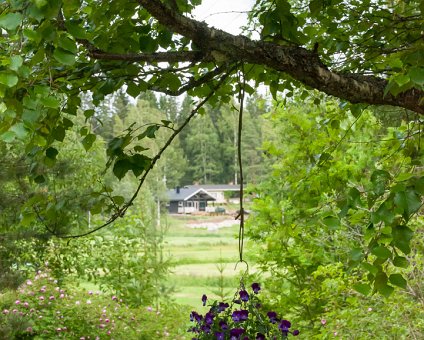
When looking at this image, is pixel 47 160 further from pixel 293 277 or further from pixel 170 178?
pixel 170 178

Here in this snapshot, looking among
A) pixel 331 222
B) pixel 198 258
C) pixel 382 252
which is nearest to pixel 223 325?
pixel 331 222

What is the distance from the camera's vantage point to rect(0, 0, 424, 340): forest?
1.08 m

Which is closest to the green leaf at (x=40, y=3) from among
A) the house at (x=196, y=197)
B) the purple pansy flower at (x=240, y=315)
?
the purple pansy flower at (x=240, y=315)

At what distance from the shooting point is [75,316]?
4922mm

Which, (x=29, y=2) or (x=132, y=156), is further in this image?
(x=132, y=156)

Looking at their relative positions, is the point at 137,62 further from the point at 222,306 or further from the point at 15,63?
the point at 222,306

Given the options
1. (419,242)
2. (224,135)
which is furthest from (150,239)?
(224,135)

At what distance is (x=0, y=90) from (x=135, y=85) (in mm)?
620

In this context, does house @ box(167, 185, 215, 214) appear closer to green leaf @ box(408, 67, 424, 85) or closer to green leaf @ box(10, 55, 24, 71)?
green leaf @ box(408, 67, 424, 85)

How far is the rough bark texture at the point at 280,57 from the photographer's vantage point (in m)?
1.15

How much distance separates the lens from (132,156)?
4.52 feet

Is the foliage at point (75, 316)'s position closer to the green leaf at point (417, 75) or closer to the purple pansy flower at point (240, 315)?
the purple pansy flower at point (240, 315)

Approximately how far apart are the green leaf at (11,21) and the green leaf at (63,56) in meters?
0.09

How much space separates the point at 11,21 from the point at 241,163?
557mm
